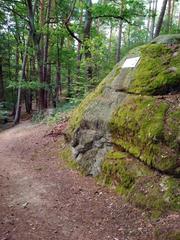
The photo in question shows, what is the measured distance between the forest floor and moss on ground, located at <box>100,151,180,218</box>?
0.54 feet

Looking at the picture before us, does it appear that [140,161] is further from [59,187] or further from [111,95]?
[111,95]

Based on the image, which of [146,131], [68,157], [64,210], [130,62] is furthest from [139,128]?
[68,157]

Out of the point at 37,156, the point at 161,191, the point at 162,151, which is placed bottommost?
the point at 37,156

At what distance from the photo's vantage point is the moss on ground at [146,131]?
5.24 m

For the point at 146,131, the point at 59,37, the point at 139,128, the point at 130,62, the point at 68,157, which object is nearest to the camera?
the point at 146,131

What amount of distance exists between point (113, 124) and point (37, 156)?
3.22 metres

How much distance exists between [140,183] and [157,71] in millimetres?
2828

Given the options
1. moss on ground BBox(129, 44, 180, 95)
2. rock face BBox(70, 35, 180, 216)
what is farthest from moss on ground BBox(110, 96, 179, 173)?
moss on ground BBox(129, 44, 180, 95)

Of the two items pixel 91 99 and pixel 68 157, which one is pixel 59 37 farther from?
pixel 68 157

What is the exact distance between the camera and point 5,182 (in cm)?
668

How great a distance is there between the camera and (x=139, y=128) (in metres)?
5.98

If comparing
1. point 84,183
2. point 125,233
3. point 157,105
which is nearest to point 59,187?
point 84,183

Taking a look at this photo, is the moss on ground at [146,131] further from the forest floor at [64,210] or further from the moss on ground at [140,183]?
the forest floor at [64,210]

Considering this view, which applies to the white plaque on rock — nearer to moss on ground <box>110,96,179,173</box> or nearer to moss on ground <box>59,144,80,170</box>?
moss on ground <box>110,96,179,173</box>
